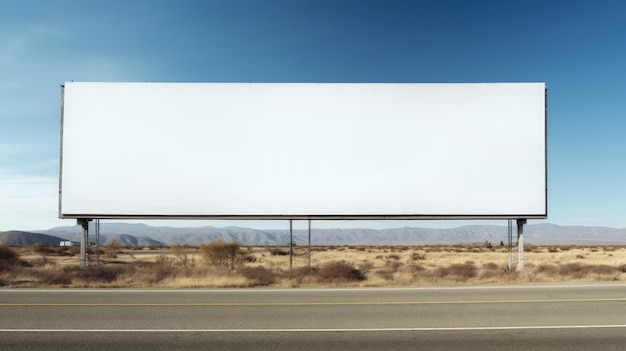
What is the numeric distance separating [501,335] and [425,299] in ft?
14.4

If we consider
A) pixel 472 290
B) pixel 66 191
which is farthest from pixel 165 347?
pixel 66 191

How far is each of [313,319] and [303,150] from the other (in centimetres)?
1137

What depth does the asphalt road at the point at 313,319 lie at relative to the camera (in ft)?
27.1

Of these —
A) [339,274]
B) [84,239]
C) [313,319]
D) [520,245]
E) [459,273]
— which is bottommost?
[459,273]

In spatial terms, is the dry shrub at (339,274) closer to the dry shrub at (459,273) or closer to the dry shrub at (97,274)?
the dry shrub at (459,273)

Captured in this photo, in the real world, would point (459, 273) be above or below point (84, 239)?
below

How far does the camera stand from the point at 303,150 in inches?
828

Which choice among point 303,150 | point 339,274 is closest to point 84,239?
point 303,150

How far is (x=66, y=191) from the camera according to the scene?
20562 millimetres

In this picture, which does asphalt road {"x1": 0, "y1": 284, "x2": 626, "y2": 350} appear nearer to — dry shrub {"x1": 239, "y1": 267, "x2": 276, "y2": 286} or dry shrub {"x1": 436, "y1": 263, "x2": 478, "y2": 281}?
dry shrub {"x1": 239, "y1": 267, "x2": 276, "y2": 286}

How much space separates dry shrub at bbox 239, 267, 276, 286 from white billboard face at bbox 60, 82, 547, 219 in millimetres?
2746

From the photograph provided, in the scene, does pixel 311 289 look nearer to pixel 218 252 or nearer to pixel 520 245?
pixel 520 245

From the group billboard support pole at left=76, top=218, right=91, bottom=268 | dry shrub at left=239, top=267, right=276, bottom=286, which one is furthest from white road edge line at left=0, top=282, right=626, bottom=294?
billboard support pole at left=76, top=218, right=91, bottom=268

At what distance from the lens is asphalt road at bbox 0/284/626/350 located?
8.25 metres
